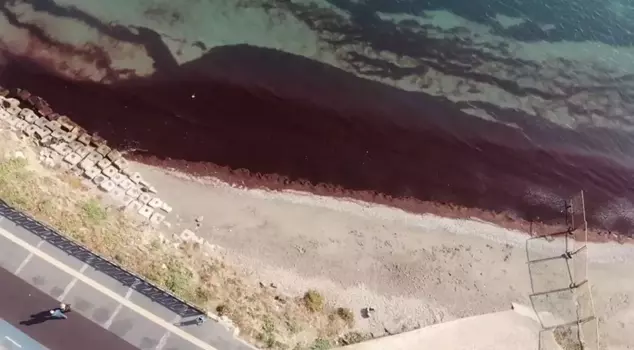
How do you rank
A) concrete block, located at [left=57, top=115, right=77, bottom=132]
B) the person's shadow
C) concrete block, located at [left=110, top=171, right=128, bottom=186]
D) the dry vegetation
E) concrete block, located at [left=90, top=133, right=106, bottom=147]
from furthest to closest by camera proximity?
concrete block, located at [left=57, top=115, right=77, bottom=132]
concrete block, located at [left=90, top=133, right=106, bottom=147]
concrete block, located at [left=110, top=171, right=128, bottom=186]
the dry vegetation
the person's shadow

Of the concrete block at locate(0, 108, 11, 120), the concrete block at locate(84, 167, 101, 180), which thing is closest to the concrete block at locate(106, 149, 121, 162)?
the concrete block at locate(84, 167, 101, 180)

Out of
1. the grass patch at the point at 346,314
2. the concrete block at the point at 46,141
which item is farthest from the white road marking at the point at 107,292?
the concrete block at the point at 46,141

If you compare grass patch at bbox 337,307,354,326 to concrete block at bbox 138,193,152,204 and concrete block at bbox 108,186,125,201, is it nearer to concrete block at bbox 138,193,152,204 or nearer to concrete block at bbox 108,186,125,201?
concrete block at bbox 138,193,152,204

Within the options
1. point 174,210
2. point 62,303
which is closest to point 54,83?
point 174,210

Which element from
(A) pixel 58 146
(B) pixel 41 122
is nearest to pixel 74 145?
(A) pixel 58 146

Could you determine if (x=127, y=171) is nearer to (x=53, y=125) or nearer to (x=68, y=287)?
(x=53, y=125)

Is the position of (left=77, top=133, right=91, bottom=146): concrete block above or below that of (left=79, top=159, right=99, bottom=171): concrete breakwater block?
above

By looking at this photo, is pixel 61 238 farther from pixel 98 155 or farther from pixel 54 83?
pixel 54 83
